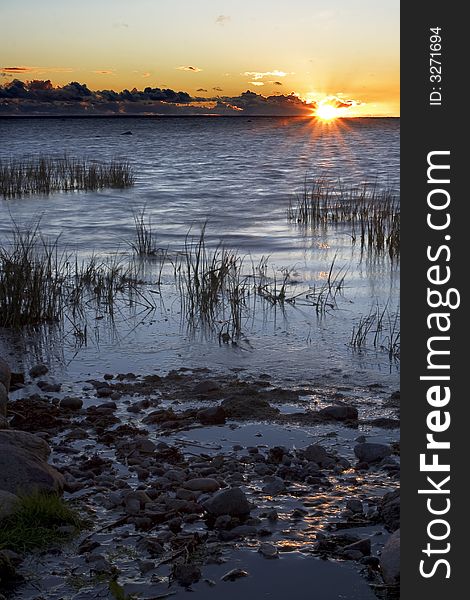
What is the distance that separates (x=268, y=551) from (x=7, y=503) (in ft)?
5.47

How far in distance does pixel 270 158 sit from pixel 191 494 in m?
55.9

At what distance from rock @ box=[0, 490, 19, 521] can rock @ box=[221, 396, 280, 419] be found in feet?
8.62

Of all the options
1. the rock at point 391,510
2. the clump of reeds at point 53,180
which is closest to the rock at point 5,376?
the rock at point 391,510

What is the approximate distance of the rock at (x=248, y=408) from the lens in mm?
7480

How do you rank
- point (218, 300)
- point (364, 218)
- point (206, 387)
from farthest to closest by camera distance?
point (364, 218), point (218, 300), point (206, 387)

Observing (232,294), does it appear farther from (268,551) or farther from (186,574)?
(186,574)

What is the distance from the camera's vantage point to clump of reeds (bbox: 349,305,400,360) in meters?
9.77

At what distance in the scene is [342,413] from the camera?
734cm

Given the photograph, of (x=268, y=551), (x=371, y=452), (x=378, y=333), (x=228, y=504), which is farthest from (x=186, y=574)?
(x=378, y=333)

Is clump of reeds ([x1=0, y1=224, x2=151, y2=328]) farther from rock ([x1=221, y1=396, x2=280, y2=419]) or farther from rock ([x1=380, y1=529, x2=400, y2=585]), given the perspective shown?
rock ([x1=380, y1=529, x2=400, y2=585])

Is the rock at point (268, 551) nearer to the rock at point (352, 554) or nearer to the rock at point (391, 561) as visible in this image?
the rock at point (352, 554)

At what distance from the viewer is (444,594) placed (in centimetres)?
329

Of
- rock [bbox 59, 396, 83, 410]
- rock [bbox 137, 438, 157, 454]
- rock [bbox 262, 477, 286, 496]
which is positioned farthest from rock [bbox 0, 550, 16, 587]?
rock [bbox 59, 396, 83, 410]

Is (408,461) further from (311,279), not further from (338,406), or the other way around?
(311,279)
